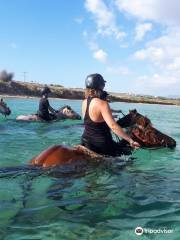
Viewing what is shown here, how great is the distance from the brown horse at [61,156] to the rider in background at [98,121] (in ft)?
0.55

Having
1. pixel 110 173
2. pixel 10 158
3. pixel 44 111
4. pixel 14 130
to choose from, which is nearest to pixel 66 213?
pixel 110 173

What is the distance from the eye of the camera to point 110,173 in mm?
9516

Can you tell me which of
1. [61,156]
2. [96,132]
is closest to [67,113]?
[96,132]

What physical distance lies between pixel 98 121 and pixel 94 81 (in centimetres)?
82

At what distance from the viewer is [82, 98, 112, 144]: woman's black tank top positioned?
9.43 meters

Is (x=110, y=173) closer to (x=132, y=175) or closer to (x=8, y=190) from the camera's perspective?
(x=132, y=175)

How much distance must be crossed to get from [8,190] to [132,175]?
2.89m

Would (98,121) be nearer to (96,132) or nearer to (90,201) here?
(96,132)

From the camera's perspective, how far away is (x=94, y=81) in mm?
9148

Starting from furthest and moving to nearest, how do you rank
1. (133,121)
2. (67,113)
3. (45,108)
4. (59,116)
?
(67,113) < (59,116) < (45,108) < (133,121)

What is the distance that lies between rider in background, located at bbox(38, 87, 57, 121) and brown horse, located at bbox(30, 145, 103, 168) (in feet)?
44.5

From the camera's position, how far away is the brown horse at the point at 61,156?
9070 millimetres

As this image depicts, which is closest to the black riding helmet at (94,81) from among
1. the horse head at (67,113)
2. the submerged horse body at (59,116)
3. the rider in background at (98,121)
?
the rider in background at (98,121)
